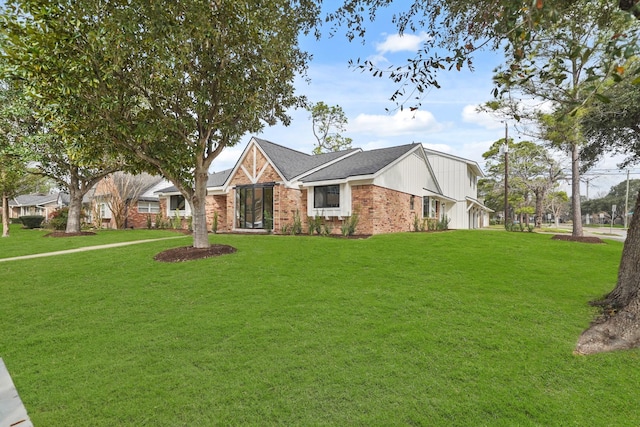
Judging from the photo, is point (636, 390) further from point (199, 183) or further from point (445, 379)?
point (199, 183)

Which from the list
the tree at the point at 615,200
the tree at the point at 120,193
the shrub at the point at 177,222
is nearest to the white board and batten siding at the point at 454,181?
the shrub at the point at 177,222

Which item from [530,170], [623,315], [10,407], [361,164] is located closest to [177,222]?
[361,164]

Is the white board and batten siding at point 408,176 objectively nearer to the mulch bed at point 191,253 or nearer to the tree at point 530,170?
the mulch bed at point 191,253

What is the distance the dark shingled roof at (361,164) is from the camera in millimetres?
15188

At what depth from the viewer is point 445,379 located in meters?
3.38

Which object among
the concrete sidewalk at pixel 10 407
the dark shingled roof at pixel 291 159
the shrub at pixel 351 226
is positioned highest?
the dark shingled roof at pixel 291 159

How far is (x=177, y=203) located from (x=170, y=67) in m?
17.8

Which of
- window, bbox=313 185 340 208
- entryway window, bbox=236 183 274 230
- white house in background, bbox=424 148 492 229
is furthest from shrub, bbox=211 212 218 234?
white house in background, bbox=424 148 492 229

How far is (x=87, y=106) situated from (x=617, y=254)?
16.9 meters

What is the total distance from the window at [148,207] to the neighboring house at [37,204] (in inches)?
1046

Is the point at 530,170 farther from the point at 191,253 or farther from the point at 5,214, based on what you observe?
the point at 5,214

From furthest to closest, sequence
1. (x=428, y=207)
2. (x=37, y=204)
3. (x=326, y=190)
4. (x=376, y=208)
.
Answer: (x=37, y=204)
(x=428, y=207)
(x=326, y=190)
(x=376, y=208)

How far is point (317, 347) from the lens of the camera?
4.12 meters

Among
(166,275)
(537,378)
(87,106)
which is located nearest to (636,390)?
(537,378)
